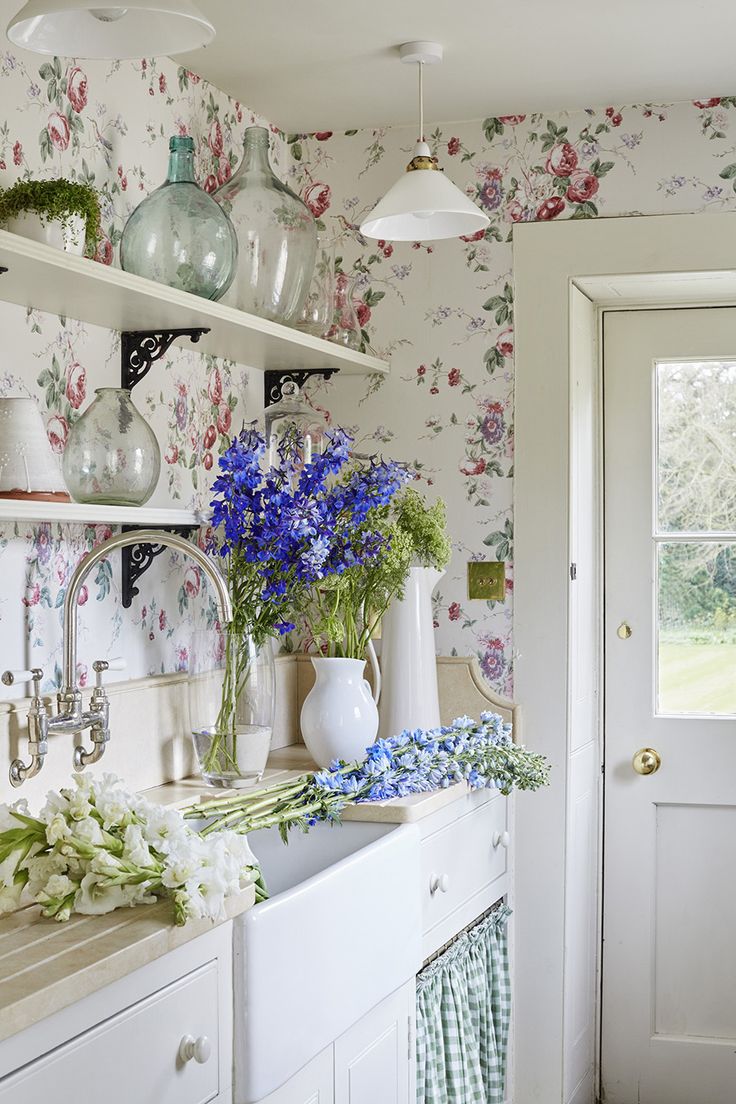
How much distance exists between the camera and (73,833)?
5.05 ft

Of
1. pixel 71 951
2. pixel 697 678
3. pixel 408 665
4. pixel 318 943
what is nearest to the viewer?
pixel 71 951

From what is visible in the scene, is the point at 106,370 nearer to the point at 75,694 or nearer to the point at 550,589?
the point at 75,694

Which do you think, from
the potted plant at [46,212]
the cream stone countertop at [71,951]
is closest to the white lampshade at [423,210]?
the potted plant at [46,212]

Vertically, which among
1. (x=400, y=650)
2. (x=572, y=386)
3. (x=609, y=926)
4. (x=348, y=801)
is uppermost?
(x=572, y=386)

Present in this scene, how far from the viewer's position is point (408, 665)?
2.76 meters

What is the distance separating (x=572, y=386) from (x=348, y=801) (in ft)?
4.01

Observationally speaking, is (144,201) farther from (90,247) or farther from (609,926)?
(609,926)

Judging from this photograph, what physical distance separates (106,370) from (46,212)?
480 millimetres

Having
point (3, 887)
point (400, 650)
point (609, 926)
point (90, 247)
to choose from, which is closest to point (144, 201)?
point (90, 247)

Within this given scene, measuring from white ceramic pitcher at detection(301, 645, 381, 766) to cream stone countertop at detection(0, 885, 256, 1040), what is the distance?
0.92 meters

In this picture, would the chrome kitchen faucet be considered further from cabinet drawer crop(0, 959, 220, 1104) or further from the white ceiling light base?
the white ceiling light base

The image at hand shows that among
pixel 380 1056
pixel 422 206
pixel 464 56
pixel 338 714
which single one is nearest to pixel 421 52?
pixel 464 56

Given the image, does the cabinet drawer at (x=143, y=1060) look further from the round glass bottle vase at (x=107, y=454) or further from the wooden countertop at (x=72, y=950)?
the round glass bottle vase at (x=107, y=454)

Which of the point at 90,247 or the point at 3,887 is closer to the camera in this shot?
the point at 3,887
